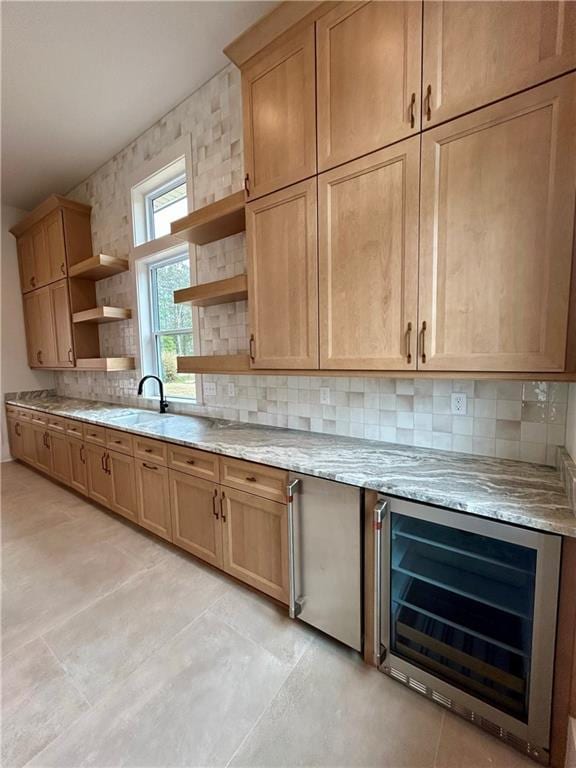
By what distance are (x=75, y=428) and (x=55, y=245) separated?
91.6 inches

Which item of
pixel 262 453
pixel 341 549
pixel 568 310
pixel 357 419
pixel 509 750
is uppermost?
pixel 568 310

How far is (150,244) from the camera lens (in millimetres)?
3164

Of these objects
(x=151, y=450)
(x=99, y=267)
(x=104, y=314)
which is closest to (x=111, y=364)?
(x=104, y=314)

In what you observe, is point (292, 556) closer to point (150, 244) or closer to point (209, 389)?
point (209, 389)

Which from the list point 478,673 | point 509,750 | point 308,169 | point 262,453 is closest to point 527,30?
point 308,169

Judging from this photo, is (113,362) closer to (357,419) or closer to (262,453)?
(262,453)

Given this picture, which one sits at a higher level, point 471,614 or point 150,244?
point 150,244

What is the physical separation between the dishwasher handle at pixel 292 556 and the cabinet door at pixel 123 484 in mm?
1532

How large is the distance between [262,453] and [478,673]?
1264 mm

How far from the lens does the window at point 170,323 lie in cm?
313

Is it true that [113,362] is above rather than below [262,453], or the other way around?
above

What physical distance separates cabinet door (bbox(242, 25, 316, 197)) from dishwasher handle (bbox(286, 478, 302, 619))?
1.58m

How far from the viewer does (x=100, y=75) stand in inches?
96.1


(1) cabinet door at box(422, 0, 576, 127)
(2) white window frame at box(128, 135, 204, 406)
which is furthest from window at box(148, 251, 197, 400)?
(1) cabinet door at box(422, 0, 576, 127)
